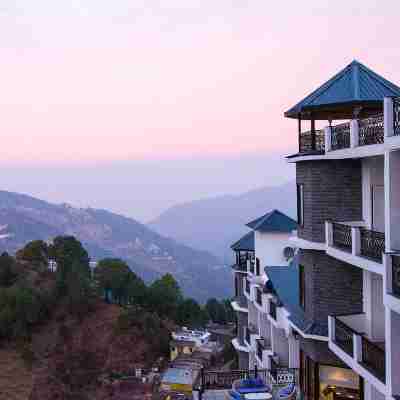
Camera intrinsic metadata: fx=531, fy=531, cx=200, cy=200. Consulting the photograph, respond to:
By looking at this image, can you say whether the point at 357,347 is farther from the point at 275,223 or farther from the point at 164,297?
the point at 164,297

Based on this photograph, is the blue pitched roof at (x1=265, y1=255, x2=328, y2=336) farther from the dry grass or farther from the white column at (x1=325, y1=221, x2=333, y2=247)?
the dry grass

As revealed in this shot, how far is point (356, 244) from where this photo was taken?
11.2 meters

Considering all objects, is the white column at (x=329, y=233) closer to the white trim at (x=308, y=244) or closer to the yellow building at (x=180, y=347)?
the white trim at (x=308, y=244)

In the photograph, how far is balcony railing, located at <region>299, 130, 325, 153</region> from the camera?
13.3m

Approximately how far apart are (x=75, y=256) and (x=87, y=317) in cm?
664

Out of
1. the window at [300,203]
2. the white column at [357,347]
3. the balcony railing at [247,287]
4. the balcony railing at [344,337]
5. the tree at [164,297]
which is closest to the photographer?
the white column at [357,347]

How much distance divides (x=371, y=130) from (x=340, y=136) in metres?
1.65

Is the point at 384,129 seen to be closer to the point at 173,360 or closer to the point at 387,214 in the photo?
the point at 387,214

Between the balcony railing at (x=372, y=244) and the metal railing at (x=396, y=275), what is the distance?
1253 mm

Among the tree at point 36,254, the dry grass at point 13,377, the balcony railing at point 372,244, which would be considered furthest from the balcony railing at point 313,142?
the tree at point 36,254

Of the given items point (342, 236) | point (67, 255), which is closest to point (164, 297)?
point (67, 255)

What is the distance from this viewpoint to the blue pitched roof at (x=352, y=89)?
506 inches

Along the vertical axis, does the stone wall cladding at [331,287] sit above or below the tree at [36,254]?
above

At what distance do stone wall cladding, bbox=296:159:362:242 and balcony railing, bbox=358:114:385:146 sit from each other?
5.82ft
